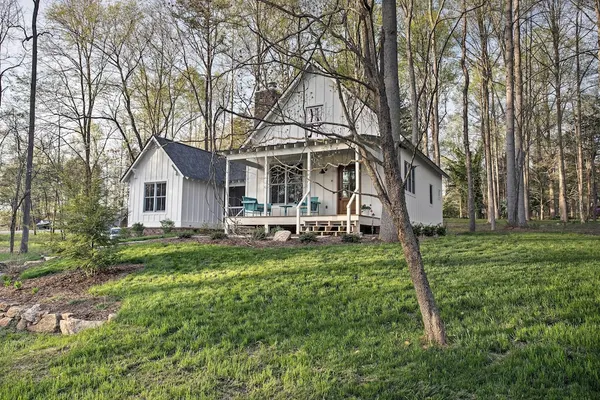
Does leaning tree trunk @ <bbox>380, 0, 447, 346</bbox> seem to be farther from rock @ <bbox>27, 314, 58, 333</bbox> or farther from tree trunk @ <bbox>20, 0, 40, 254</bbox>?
tree trunk @ <bbox>20, 0, 40, 254</bbox>

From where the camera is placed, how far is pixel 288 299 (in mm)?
5246

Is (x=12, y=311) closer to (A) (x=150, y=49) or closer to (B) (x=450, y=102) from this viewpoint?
(A) (x=150, y=49)

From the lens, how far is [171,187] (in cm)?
1758

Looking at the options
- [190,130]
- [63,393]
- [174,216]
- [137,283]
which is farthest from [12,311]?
[190,130]

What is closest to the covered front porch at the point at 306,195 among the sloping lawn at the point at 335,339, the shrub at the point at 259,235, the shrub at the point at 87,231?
the shrub at the point at 259,235

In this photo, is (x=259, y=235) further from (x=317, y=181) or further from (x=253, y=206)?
(x=317, y=181)

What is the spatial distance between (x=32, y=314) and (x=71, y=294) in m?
1.15

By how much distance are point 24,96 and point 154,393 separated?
19.9 meters

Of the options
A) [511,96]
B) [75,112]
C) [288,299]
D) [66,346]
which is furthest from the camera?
[75,112]

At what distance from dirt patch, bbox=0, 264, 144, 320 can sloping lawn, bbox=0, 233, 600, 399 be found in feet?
1.16

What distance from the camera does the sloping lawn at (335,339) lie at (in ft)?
9.71

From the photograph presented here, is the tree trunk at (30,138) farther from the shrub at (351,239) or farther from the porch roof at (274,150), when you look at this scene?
the shrub at (351,239)

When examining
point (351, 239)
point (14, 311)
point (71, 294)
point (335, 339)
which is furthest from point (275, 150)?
point (335, 339)

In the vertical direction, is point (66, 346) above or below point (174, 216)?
below
